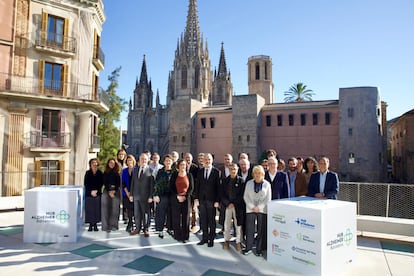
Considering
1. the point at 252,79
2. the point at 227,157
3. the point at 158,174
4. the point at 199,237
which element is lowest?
the point at 199,237

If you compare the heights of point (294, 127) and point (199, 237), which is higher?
point (294, 127)

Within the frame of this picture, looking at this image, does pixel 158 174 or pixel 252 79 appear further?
pixel 252 79

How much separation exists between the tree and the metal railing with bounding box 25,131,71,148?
1061 centimetres

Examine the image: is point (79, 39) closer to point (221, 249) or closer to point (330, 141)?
point (221, 249)

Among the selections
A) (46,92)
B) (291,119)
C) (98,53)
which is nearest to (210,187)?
(46,92)

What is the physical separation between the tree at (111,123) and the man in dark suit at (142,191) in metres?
19.4

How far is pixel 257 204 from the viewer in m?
5.31

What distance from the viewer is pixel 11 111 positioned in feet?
42.1

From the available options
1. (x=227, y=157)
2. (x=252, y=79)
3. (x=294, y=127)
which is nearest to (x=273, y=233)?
(x=227, y=157)

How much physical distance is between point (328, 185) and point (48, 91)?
13.8m

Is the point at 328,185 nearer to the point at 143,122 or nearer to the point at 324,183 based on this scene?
the point at 324,183

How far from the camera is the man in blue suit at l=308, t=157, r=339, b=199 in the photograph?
5.65m

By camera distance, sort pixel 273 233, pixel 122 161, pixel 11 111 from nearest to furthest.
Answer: pixel 273 233
pixel 122 161
pixel 11 111

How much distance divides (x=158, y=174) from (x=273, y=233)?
2.99 metres
